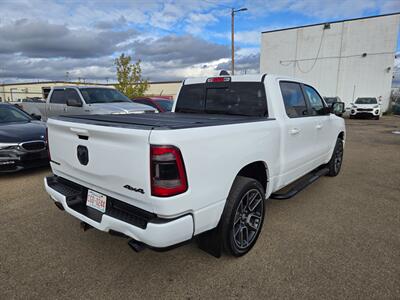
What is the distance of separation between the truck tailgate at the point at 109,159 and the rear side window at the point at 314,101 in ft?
10.2

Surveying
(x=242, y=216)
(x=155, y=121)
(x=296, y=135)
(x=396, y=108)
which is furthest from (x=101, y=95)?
(x=396, y=108)

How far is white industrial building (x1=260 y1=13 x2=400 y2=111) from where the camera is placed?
76.4 feet

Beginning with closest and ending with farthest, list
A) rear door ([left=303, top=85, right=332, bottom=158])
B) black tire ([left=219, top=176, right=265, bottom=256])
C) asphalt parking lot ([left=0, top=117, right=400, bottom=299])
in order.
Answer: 1. asphalt parking lot ([left=0, top=117, right=400, bottom=299])
2. black tire ([left=219, top=176, right=265, bottom=256])
3. rear door ([left=303, top=85, right=332, bottom=158])

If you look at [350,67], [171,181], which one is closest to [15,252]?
[171,181]

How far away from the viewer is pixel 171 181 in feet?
6.14

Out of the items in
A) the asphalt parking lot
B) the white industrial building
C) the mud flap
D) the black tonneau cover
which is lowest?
the asphalt parking lot

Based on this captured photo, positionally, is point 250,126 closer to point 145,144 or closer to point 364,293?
point 145,144

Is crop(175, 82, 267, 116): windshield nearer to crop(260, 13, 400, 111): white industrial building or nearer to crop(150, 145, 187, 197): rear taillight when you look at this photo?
crop(150, 145, 187, 197): rear taillight

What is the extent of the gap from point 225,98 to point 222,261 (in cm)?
206

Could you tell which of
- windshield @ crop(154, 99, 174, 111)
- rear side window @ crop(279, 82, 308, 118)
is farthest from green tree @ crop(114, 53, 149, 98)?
rear side window @ crop(279, 82, 308, 118)

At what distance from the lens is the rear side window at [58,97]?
8.45 m

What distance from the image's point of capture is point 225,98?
3590mm

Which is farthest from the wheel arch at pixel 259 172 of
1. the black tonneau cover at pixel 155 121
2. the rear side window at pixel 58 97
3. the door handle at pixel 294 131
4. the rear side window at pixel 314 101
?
the rear side window at pixel 58 97

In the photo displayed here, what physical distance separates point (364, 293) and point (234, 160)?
154cm
